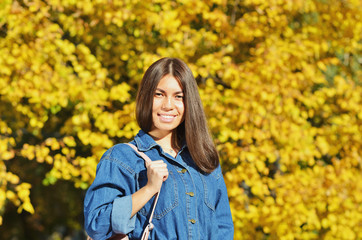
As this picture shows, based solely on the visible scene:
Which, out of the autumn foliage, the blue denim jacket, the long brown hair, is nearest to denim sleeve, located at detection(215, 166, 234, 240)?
the blue denim jacket

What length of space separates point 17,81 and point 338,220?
345cm

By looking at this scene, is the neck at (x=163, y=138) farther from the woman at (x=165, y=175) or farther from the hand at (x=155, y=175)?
the hand at (x=155, y=175)

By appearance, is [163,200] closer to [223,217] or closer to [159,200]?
[159,200]

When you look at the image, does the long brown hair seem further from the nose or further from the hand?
the hand

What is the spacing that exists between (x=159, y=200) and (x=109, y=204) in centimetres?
24

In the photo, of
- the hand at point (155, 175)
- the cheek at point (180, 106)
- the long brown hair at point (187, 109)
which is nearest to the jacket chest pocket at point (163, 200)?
the hand at point (155, 175)

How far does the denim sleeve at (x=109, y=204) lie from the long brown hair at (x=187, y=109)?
1.13 feet

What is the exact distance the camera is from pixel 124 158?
7.34 ft

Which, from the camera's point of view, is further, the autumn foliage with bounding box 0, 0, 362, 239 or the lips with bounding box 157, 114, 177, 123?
the autumn foliage with bounding box 0, 0, 362, 239

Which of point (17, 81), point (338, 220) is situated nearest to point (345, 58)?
point (338, 220)

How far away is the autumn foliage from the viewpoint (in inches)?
181

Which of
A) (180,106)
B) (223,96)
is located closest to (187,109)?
(180,106)

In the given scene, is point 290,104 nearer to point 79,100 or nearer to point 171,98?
point 79,100

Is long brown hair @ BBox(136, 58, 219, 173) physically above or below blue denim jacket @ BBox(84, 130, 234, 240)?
above
